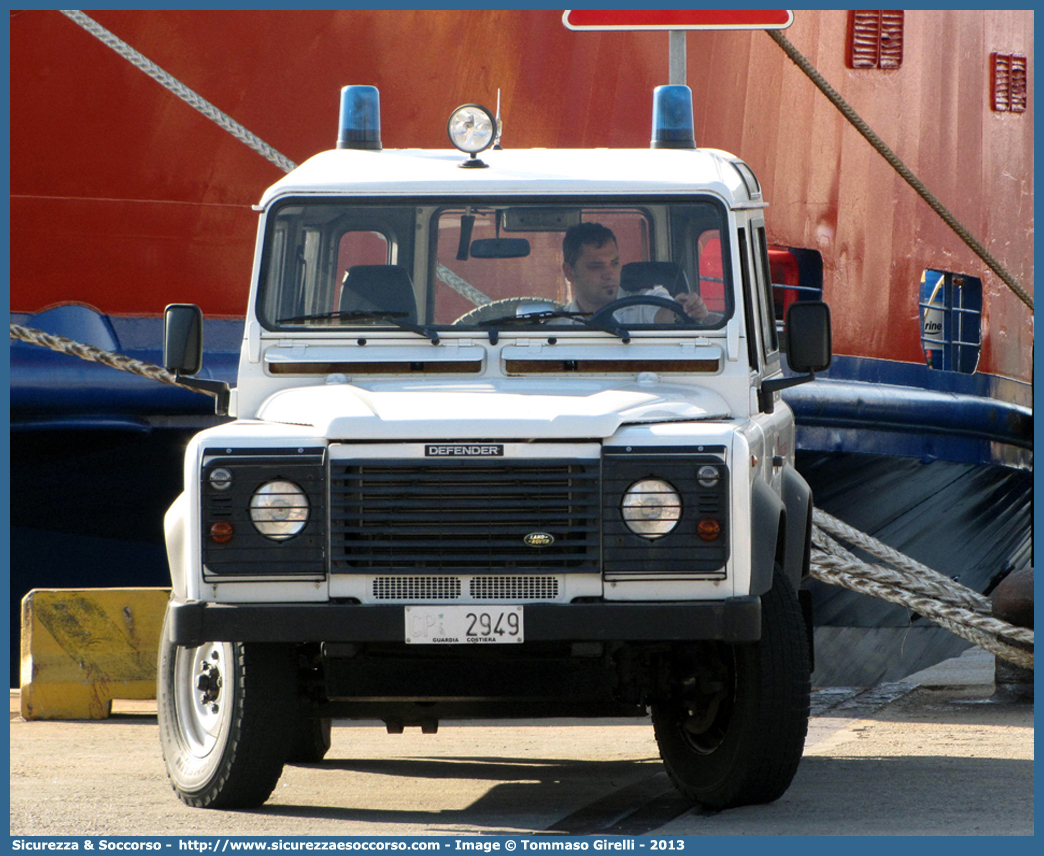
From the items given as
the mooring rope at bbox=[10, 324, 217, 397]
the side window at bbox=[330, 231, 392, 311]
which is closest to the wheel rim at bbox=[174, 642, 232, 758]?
the side window at bbox=[330, 231, 392, 311]

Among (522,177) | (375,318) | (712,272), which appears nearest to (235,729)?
(375,318)

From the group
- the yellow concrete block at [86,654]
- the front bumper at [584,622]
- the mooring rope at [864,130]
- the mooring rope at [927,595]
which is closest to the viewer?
the front bumper at [584,622]

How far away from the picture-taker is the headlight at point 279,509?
5.05 m

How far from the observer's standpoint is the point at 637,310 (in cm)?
590

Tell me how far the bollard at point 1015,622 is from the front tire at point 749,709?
11.0 feet

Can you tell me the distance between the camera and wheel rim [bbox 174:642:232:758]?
563 cm

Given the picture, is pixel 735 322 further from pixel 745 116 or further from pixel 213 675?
pixel 745 116

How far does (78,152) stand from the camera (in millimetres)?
8492

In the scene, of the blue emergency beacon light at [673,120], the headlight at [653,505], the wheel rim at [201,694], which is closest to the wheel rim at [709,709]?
the headlight at [653,505]

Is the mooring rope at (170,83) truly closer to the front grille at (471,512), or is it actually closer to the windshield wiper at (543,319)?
the windshield wiper at (543,319)

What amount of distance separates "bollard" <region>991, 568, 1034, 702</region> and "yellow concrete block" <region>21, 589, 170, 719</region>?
4242 millimetres

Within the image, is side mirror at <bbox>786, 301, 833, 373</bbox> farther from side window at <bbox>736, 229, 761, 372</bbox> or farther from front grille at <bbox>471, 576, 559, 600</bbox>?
front grille at <bbox>471, 576, 559, 600</bbox>

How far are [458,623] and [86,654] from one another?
3599 millimetres

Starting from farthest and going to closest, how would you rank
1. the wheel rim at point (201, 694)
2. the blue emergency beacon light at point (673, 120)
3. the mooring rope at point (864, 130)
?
1. the mooring rope at point (864, 130)
2. the blue emergency beacon light at point (673, 120)
3. the wheel rim at point (201, 694)
